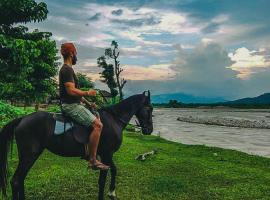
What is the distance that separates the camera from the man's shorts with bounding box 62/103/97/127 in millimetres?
8641

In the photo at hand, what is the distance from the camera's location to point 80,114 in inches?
340

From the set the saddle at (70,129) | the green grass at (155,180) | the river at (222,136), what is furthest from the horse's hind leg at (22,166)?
the river at (222,136)

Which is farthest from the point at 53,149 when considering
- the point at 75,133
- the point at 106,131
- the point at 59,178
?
the point at 59,178

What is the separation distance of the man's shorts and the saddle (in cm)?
18

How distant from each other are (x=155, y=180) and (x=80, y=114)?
5.60m

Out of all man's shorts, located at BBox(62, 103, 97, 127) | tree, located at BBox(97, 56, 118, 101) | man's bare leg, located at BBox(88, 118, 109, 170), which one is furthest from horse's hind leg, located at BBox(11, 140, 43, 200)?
tree, located at BBox(97, 56, 118, 101)

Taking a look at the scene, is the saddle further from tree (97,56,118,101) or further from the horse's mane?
tree (97,56,118,101)

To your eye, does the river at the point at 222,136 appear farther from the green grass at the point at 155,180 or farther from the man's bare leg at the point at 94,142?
the man's bare leg at the point at 94,142

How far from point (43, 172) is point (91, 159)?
6257 millimetres

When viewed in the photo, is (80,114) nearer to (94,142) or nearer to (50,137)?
(94,142)

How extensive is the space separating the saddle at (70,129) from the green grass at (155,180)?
2.55 meters

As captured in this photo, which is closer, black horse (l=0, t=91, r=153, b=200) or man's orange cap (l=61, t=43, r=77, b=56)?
black horse (l=0, t=91, r=153, b=200)

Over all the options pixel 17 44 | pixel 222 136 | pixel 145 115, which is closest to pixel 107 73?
pixel 222 136

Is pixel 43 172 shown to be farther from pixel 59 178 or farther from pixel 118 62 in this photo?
pixel 118 62
